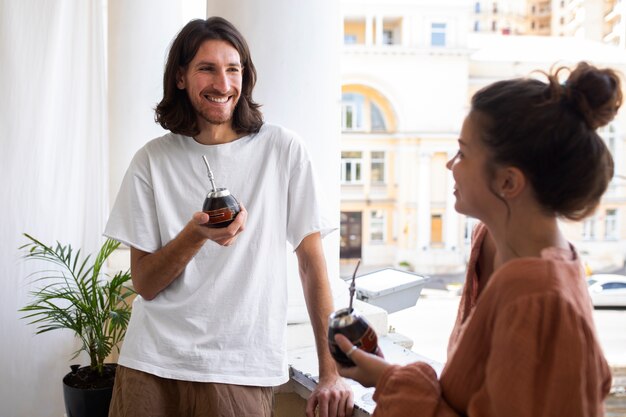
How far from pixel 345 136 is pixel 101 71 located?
24.6m

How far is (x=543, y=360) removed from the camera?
0.89 m

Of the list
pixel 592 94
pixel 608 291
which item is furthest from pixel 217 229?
pixel 608 291

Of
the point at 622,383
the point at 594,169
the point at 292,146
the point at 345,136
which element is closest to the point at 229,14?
the point at 292,146

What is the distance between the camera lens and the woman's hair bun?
93cm

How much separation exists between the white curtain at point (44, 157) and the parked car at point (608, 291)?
39.6ft

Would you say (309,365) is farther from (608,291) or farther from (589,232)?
(589,232)

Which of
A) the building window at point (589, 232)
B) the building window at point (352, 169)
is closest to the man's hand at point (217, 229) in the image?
the building window at point (352, 169)

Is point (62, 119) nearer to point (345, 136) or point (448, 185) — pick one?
point (345, 136)

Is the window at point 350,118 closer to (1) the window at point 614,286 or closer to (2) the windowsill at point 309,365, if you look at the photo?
A: (1) the window at point 614,286

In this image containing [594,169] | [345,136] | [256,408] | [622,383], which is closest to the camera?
[594,169]

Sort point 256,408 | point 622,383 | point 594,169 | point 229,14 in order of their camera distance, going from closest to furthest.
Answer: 1. point 594,169
2. point 256,408
3. point 229,14
4. point 622,383

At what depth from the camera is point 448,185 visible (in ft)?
95.2

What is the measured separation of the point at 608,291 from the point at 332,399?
545 inches

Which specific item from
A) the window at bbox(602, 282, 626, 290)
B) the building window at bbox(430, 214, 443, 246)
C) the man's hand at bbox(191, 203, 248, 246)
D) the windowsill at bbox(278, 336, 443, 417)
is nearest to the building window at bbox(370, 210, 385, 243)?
the building window at bbox(430, 214, 443, 246)
